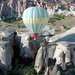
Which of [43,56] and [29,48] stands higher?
[29,48]

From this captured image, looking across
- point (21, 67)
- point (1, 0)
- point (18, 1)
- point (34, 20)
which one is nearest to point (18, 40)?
point (21, 67)

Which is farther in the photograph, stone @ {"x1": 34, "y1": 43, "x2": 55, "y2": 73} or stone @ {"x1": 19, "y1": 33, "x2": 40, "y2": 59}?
stone @ {"x1": 19, "y1": 33, "x2": 40, "y2": 59}

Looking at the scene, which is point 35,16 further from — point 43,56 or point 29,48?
point 43,56

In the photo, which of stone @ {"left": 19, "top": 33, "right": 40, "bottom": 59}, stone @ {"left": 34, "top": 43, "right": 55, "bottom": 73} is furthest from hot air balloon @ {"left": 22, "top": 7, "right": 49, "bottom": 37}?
stone @ {"left": 34, "top": 43, "right": 55, "bottom": 73}

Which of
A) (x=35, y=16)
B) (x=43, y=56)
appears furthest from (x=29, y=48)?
(x=35, y=16)

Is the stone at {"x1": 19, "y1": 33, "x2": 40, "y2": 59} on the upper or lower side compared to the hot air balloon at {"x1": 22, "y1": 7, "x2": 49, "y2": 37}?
lower

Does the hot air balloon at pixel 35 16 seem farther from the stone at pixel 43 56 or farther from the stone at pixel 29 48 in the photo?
the stone at pixel 43 56

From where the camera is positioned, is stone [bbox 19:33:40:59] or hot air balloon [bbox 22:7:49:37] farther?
stone [bbox 19:33:40:59]

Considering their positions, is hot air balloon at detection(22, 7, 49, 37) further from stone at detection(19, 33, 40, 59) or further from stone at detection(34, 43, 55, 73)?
stone at detection(34, 43, 55, 73)

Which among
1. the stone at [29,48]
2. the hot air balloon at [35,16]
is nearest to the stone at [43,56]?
the stone at [29,48]

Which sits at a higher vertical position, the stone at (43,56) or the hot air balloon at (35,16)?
the hot air balloon at (35,16)

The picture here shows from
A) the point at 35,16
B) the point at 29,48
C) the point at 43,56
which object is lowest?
the point at 43,56

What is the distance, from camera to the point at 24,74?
10.4m

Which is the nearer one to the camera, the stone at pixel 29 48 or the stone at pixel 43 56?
the stone at pixel 43 56
